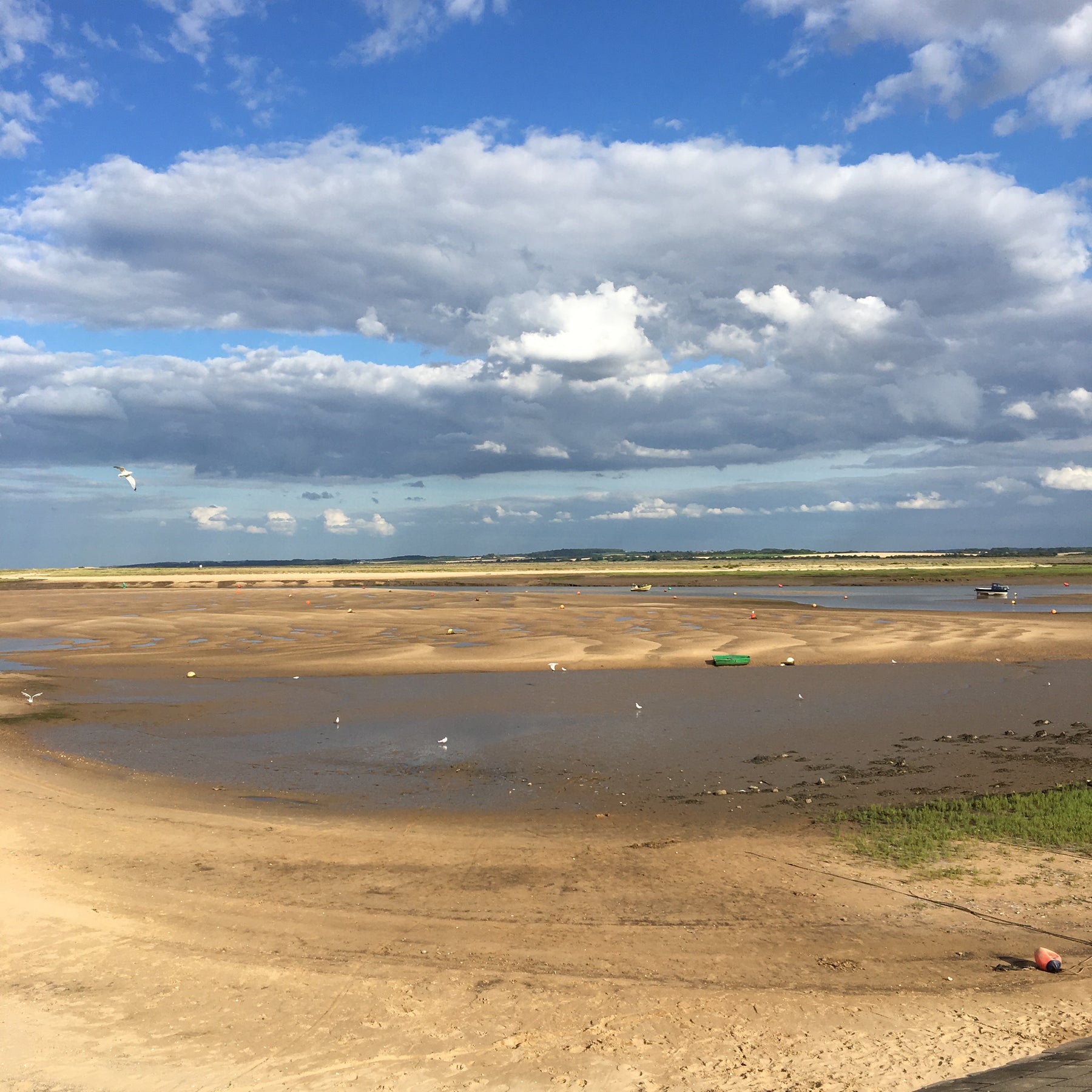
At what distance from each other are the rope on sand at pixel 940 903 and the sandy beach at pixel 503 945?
0.20 ft

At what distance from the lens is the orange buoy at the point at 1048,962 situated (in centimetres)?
1030

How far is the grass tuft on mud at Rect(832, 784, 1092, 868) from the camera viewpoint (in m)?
14.9

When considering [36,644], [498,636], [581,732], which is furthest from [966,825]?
[36,644]

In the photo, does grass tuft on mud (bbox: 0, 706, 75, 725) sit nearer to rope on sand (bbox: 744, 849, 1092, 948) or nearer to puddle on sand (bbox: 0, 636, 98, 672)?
puddle on sand (bbox: 0, 636, 98, 672)

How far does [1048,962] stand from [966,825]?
20.6ft

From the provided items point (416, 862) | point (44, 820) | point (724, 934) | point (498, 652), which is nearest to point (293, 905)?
point (416, 862)

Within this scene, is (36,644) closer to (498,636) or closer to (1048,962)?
(498,636)

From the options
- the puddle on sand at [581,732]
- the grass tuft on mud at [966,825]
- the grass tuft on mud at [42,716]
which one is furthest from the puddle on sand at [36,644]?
the grass tuft on mud at [966,825]

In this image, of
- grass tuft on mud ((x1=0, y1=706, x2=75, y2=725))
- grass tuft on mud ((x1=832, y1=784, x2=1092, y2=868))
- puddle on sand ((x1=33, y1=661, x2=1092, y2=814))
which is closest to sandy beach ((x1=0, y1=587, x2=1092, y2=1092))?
grass tuft on mud ((x1=832, y1=784, x2=1092, y2=868))

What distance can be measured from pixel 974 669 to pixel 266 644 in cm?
3743

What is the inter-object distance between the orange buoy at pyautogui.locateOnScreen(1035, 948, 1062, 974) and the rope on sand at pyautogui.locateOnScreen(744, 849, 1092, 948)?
68cm

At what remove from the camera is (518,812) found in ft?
59.2

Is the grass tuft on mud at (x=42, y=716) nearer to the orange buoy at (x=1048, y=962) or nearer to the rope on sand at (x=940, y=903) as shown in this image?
the rope on sand at (x=940, y=903)

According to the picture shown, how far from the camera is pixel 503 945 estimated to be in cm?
1134
